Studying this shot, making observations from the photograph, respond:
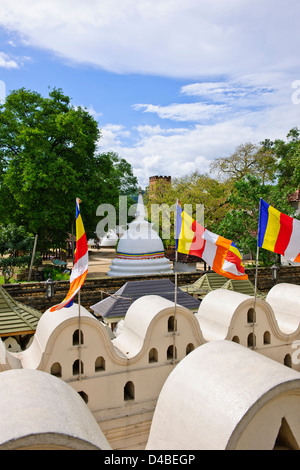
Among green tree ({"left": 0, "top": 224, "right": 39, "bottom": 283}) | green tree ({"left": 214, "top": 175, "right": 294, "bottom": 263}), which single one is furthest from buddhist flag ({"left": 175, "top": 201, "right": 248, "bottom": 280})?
green tree ({"left": 0, "top": 224, "right": 39, "bottom": 283})

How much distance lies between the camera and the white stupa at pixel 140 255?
81.6ft

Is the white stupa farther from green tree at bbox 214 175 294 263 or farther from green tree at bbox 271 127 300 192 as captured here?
green tree at bbox 271 127 300 192

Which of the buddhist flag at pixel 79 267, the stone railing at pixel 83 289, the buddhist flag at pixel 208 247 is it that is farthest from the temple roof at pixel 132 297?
the buddhist flag at pixel 79 267

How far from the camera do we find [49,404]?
463 cm

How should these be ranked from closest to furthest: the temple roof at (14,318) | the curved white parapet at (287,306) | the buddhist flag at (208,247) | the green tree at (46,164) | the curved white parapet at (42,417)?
the curved white parapet at (42,417)
the buddhist flag at (208,247)
the temple roof at (14,318)
the curved white parapet at (287,306)
the green tree at (46,164)

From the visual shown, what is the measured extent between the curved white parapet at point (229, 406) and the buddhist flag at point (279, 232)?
6.26 metres

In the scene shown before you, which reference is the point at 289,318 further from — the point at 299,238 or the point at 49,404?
the point at 49,404

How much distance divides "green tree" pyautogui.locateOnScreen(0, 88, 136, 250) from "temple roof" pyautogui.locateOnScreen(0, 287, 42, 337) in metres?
13.7

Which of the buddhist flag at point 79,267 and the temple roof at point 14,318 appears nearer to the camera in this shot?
the buddhist flag at point 79,267

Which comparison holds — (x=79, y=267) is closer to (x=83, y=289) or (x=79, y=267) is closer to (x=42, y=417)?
(x=42, y=417)

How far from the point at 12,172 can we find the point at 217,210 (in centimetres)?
1929

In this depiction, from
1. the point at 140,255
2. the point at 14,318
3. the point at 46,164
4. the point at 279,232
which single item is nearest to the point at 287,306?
the point at 279,232

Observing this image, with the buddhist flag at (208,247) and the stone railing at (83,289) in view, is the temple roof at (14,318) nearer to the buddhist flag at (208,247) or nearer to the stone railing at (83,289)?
the stone railing at (83,289)
